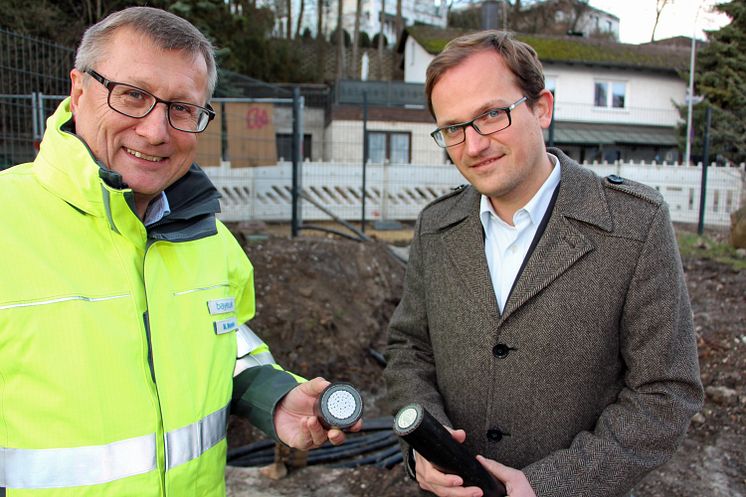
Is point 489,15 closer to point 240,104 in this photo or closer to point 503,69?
point 240,104

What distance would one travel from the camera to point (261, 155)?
10.1 meters

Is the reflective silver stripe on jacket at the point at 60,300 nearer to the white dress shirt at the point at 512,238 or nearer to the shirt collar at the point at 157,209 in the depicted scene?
the shirt collar at the point at 157,209

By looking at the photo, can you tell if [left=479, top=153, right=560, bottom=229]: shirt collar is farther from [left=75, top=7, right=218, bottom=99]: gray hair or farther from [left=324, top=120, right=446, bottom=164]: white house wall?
→ [left=324, top=120, right=446, bottom=164]: white house wall

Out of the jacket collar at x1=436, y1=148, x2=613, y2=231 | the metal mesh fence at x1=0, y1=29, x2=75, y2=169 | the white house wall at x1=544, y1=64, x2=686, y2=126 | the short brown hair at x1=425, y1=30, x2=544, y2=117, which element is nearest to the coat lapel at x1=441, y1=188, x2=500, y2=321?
the jacket collar at x1=436, y1=148, x2=613, y2=231

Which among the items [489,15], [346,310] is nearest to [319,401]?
[346,310]

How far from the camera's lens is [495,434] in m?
2.02

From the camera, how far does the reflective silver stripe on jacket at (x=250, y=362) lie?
7.20 feet

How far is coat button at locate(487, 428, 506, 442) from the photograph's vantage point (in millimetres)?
2018

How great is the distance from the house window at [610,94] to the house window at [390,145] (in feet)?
32.9

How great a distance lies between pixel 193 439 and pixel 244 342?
1.67 feet

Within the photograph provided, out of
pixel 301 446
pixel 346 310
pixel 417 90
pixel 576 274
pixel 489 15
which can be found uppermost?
pixel 489 15

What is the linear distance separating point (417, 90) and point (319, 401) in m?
21.9

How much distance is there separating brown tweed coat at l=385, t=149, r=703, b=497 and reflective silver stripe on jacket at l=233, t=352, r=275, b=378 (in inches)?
21.7

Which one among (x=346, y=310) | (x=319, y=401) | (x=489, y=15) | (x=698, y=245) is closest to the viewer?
(x=319, y=401)
